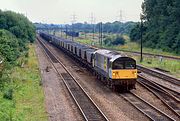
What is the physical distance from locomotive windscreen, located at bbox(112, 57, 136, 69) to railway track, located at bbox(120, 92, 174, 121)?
199 centimetres

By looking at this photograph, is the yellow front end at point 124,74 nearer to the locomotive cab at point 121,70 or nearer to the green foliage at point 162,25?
the locomotive cab at point 121,70

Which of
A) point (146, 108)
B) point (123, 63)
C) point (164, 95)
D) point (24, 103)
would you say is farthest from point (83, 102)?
point (164, 95)

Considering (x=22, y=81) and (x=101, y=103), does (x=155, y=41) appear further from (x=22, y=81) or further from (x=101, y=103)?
(x=101, y=103)

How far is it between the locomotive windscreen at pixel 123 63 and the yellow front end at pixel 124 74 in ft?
0.96

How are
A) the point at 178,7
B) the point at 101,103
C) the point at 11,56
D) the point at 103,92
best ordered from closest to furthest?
the point at 101,103
the point at 103,92
the point at 11,56
the point at 178,7

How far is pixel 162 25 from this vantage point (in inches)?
3465

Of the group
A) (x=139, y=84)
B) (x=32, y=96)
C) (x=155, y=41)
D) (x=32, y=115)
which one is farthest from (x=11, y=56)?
(x=155, y=41)

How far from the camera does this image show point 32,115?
22.4 metres

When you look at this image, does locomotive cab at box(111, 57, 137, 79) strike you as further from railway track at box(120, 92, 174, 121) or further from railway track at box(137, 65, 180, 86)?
railway track at box(137, 65, 180, 86)

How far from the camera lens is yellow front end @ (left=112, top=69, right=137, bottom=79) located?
29806mm

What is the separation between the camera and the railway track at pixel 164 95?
24.3 meters

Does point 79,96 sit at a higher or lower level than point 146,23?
lower

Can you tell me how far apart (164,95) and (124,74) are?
328 centimetres

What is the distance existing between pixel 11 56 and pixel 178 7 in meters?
50.3
